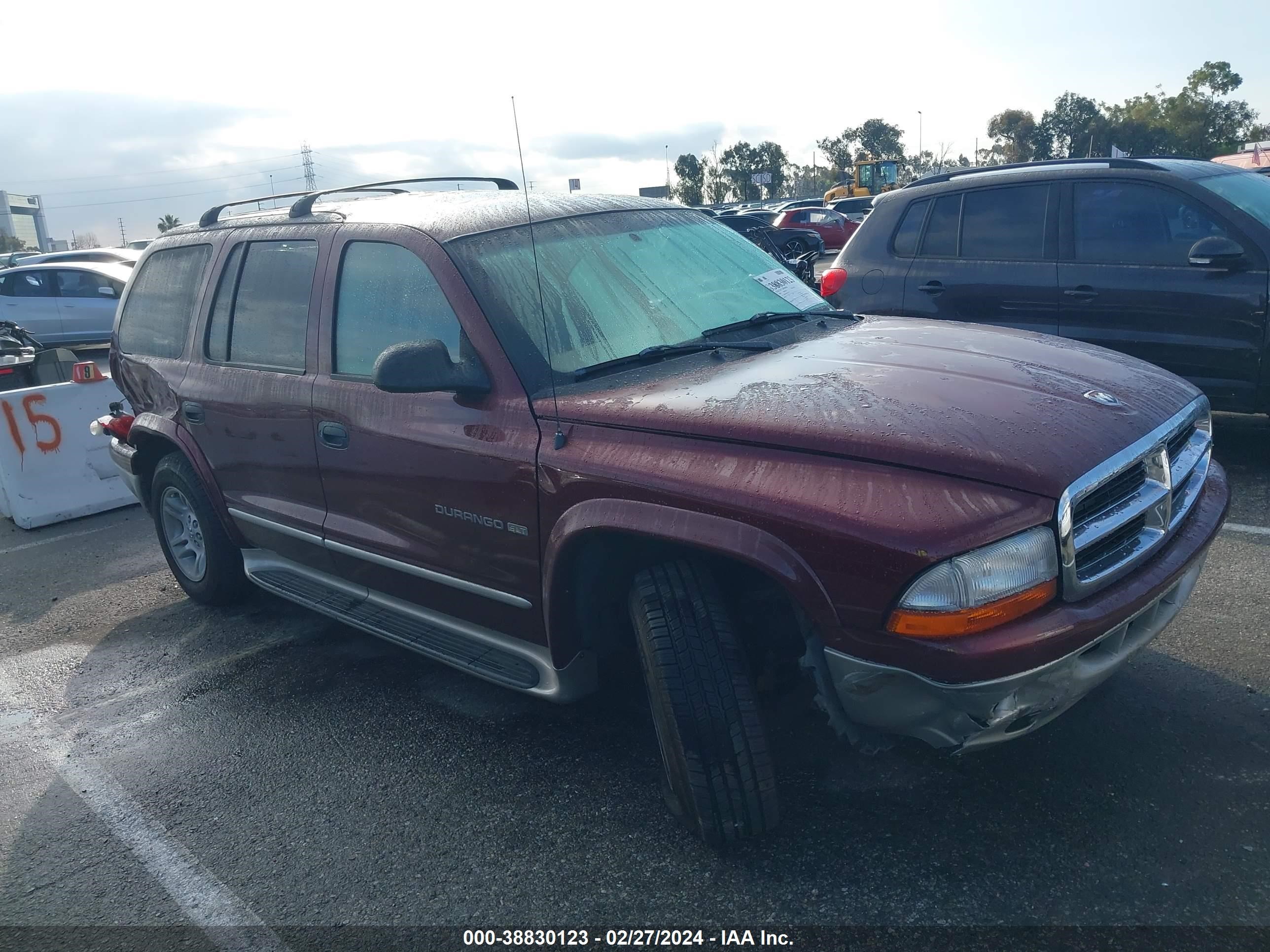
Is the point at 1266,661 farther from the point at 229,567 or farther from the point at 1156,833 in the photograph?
the point at 229,567

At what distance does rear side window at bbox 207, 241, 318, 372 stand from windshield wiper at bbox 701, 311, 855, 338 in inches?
62.0

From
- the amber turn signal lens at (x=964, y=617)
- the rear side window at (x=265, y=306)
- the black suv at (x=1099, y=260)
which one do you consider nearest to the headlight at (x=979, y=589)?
the amber turn signal lens at (x=964, y=617)

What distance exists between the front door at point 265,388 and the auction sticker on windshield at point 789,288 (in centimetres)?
166

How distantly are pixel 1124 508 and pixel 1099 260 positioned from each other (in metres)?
3.90

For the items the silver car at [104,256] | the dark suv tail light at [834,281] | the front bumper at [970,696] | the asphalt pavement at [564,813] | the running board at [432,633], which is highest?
the silver car at [104,256]

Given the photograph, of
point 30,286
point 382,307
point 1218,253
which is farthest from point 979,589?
point 30,286

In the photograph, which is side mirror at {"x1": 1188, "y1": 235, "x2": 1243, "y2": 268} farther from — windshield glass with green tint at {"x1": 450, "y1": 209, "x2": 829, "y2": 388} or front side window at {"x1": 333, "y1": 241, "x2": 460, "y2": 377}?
front side window at {"x1": 333, "y1": 241, "x2": 460, "y2": 377}

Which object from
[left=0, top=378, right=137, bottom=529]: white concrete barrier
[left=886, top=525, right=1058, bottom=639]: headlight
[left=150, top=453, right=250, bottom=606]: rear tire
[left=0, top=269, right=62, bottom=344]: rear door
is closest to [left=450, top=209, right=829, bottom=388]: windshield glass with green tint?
[left=886, top=525, right=1058, bottom=639]: headlight

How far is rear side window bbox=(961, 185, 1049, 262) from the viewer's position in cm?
605

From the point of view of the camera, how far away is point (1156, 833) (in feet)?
8.55

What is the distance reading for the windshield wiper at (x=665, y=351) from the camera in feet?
10.1

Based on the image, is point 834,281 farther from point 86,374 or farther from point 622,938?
point 86,374

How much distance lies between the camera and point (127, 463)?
512cm

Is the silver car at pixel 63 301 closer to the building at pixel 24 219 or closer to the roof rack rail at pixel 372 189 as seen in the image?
the roof rack rail at pixel 372 189
